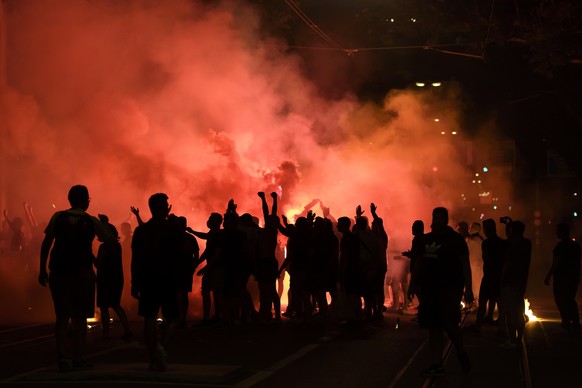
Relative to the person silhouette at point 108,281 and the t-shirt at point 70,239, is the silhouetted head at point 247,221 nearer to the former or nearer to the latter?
the person silhouette at point 108,281

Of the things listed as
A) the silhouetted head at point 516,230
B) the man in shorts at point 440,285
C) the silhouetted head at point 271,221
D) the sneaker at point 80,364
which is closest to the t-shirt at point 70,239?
the sneaker at point 80,364

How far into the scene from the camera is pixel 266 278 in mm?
18156

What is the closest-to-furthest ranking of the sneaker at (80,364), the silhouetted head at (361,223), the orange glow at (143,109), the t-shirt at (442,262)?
the sneaker at (80,364), the t-shirt at (442,262), the silhouetted head at (361,223), the orange glow at (143,109)

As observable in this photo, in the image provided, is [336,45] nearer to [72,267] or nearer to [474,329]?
[474,329]

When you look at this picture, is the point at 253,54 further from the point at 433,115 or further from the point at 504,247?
the point at 504,247

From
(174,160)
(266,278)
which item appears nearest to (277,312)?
(266,278)

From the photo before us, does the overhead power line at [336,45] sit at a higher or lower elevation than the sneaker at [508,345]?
higher

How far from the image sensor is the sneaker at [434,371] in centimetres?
→ 1141

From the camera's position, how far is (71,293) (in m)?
11.2

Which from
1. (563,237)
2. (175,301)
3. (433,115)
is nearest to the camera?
(175,301)

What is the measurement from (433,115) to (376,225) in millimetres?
17895

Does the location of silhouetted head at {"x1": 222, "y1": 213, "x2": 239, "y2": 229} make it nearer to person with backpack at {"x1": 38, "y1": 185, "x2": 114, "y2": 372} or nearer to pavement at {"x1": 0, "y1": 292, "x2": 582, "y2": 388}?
pavement at {"x1": 0, "y1": 292, "x2": 582, "y2": 388}

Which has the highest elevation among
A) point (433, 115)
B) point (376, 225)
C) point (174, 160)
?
point (433, 115)

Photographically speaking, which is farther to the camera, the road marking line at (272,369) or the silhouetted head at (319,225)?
the silhouetted head at (319,225)
